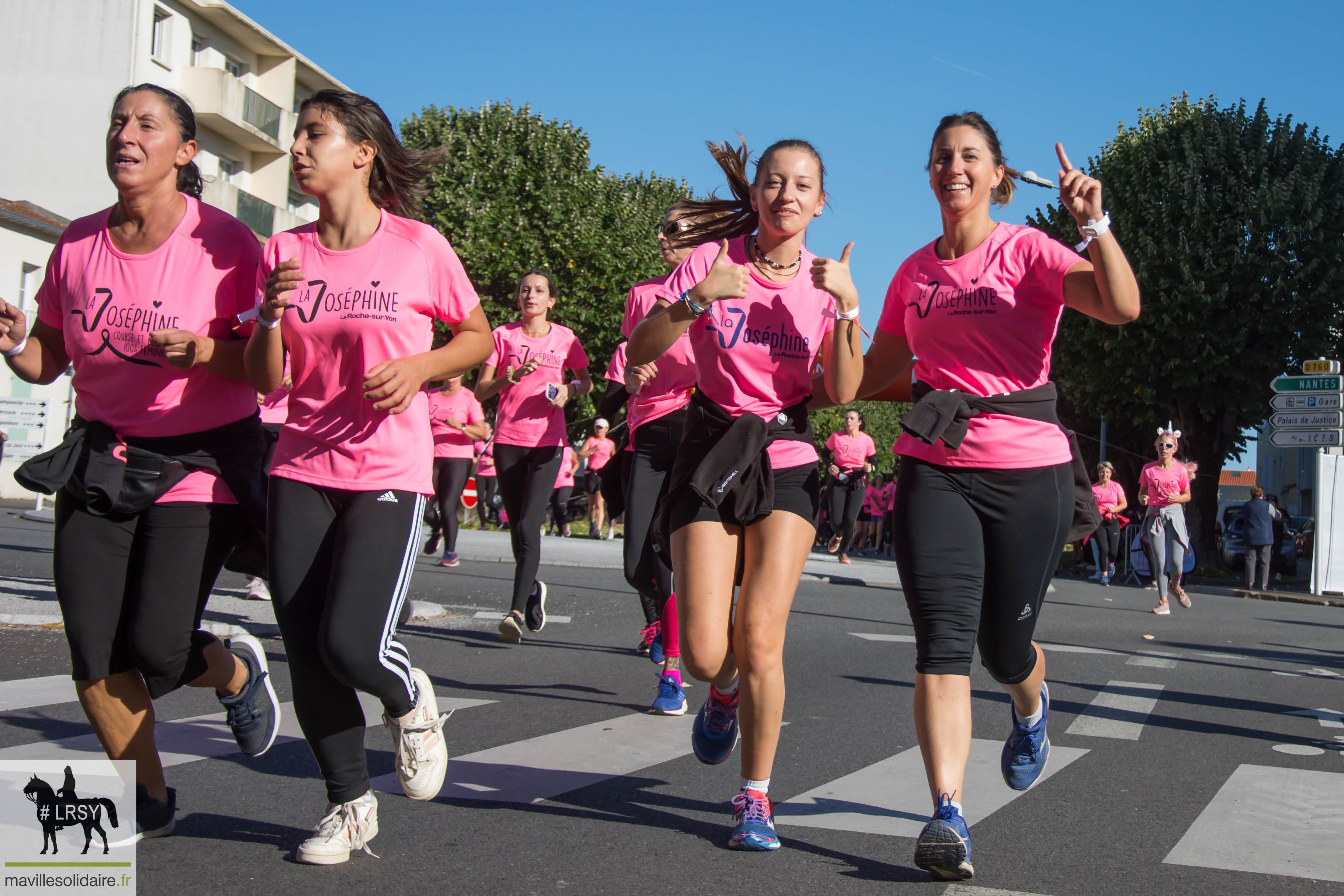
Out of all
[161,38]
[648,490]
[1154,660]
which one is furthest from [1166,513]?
[161,38]

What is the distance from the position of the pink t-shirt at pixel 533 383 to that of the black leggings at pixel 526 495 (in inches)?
2.6

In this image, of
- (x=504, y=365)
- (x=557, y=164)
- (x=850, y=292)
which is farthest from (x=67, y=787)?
(x=557, y=164)

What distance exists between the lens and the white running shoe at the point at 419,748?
345 centimetres

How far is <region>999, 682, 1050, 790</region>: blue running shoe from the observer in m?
3.93

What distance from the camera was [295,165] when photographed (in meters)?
3.66

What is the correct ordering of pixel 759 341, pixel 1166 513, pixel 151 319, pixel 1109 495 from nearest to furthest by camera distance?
1. pixel 151 319
2. pixel 759 341
3. pixel 1166 513
4. pixel 1109 495

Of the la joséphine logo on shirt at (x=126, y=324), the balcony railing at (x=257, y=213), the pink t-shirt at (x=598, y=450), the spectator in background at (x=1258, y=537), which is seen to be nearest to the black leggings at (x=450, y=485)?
the la joséphine logo on shirt at (x=126, y=324)

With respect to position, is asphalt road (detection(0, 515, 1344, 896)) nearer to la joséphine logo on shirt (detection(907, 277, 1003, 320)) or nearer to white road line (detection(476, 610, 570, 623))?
white road line (detection(476, 610, 570, 623))

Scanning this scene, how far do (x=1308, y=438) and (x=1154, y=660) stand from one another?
12.8m

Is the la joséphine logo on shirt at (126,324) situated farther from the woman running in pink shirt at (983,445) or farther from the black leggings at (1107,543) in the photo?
the black leggings at (1107,543)

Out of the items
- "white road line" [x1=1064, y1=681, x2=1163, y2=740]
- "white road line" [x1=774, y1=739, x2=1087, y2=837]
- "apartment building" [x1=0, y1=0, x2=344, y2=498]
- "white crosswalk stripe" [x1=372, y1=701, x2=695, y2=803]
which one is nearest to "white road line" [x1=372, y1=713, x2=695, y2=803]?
"white crosswalk stripe" [x1=372, y1=701, x2=695, y2=803]

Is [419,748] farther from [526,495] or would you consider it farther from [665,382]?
[526,495]

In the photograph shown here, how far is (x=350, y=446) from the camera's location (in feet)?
11.1

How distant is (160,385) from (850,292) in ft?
6.59
